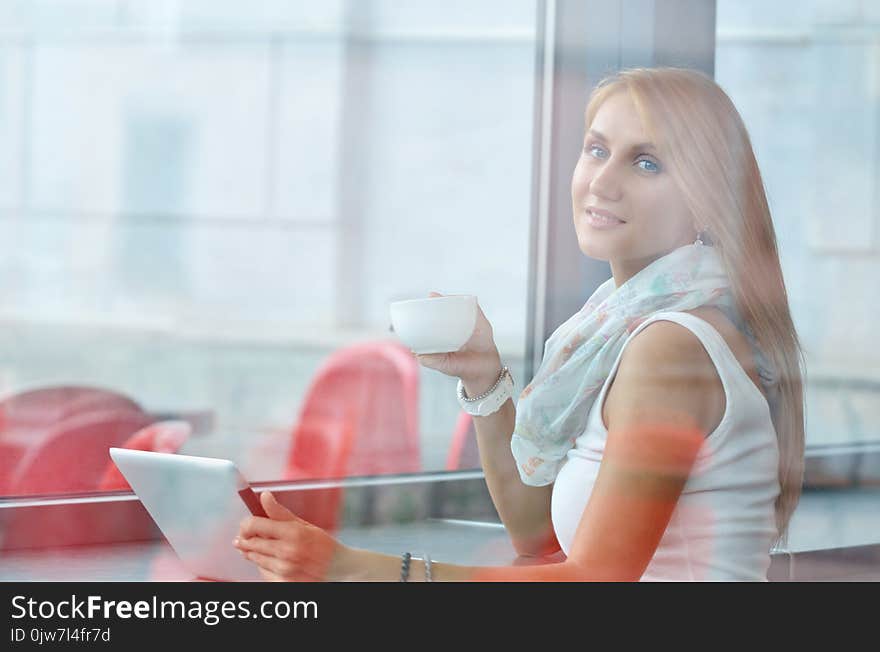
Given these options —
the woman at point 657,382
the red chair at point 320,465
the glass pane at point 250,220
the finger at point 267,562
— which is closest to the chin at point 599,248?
the woman at point 657,382

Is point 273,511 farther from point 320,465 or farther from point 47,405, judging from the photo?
point 47,405

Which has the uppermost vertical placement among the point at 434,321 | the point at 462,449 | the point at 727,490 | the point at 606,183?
the point at 606,183

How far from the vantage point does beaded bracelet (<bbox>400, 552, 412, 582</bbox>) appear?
717 mm

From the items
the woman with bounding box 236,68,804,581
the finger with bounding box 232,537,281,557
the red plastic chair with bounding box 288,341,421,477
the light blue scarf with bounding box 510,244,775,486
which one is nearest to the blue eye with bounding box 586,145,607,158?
the woman with bounding box 236,68,804,581

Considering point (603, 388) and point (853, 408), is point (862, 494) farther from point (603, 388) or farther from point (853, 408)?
point (603, 388)

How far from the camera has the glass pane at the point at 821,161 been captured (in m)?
1.14

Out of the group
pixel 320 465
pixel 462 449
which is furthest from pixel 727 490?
pixel 462 449

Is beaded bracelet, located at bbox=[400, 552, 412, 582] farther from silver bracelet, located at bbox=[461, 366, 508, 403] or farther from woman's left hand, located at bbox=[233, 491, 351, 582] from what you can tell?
silver bracelet, located at bbox=[461, 366, 508, 403]

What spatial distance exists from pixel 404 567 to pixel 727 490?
12.4 inches

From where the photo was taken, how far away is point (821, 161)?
1.35 metres

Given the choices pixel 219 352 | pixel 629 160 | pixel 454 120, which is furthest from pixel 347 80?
pixel 629 160

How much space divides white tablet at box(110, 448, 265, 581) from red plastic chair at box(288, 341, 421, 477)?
414mm

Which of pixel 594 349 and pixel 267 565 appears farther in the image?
pixel 594 349
